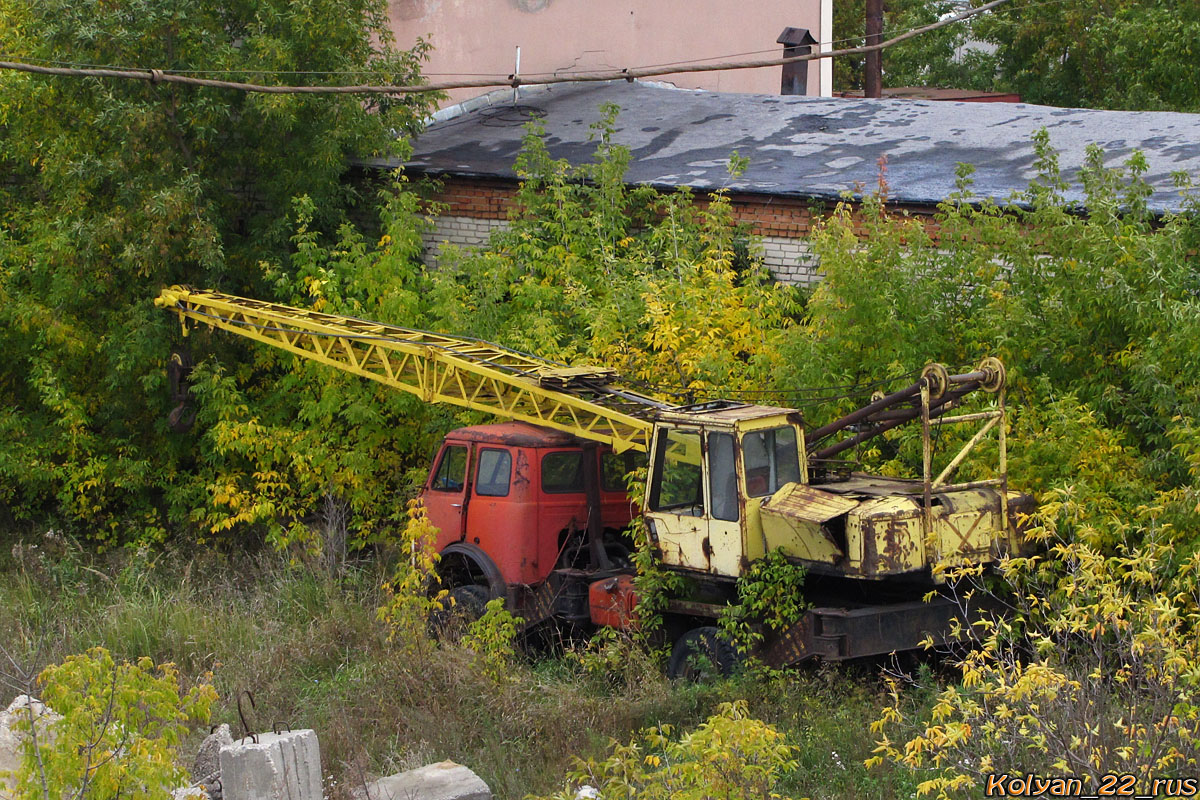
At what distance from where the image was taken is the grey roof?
1377 cm

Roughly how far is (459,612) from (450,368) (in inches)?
86.8

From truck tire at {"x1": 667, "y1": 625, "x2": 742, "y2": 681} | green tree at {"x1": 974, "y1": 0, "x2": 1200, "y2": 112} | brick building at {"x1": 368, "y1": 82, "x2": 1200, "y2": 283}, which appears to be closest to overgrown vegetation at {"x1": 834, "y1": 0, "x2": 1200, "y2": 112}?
green tree at {"x1": 974, "y1": 0, "x2": 1200, "y2": 112}

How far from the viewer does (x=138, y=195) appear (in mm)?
13961

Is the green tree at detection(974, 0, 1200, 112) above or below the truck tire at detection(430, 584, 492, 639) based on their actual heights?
above

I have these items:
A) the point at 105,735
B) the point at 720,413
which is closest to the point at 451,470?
the point at 720,413

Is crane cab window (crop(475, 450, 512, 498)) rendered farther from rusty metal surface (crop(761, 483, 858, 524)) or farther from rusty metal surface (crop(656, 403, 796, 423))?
rusty metal surface (crop(761, 483, 858, 524))

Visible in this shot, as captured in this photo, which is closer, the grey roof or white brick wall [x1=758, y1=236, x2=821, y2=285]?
the grey roof

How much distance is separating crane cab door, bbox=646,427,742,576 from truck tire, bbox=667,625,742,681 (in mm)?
573

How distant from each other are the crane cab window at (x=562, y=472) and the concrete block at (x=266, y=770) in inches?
189

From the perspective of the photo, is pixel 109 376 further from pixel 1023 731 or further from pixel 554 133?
pixel 1023 731

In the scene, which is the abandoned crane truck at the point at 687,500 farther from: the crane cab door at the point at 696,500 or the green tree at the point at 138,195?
the green tree at the point at 138,195

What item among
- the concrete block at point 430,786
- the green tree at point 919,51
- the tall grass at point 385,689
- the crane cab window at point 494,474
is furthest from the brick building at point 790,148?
the green tree at point 919,51

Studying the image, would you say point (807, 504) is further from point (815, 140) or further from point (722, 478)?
point (815, 140)

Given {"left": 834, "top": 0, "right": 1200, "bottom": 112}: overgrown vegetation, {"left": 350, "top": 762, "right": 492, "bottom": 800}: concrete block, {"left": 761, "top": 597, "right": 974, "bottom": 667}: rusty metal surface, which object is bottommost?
{"left": 350, "top": 762, "right": 492, "bottom": 800}: concrete block
